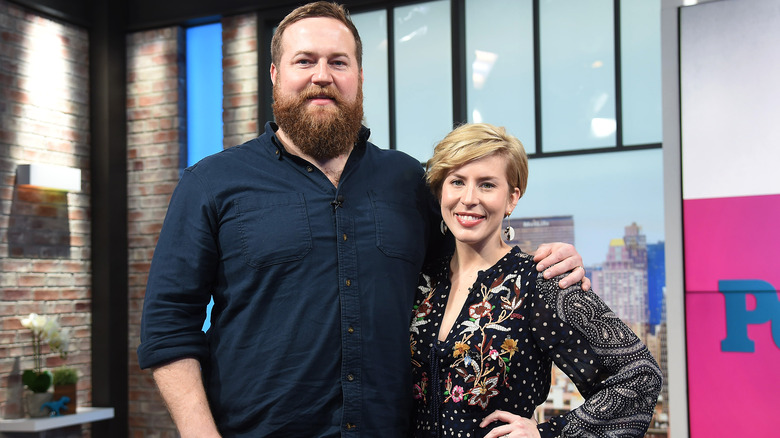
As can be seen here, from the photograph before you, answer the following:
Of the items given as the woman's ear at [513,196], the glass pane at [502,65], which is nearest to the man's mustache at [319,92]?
the woman's ear at [513,196]

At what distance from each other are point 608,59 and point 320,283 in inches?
139

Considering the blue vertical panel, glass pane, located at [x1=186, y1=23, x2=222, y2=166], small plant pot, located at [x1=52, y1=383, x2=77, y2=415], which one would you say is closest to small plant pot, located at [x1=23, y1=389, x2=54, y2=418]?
small plant pot, located at [x1=52, y1=383, x2=77, y2=415]

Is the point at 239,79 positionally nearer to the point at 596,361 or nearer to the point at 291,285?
the point at 291,285

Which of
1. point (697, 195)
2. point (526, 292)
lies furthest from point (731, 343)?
point (526, 292)

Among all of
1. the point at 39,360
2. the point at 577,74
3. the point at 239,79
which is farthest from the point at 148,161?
the point at 577,74

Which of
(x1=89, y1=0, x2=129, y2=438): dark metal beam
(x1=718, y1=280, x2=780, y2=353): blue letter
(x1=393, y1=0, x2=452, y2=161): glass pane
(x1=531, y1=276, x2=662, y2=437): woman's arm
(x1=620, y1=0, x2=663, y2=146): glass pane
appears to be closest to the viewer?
(x1=531, y1=276, x2=662, y2=437): woman's arm

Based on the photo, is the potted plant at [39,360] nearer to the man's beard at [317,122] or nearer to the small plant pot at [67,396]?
the small plant pot at [67,396]

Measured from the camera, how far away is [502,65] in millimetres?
4918

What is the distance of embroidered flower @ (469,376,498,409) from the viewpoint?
67.4 inches

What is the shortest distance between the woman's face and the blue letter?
167 cm

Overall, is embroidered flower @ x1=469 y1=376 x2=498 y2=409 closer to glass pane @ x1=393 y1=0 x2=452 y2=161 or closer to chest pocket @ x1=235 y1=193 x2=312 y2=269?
chest pocket @ x1=235 y1=193 x2=312 y2=269

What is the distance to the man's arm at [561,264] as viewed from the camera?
1713mm

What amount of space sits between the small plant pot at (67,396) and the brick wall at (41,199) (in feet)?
0.75

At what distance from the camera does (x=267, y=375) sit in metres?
1.71
